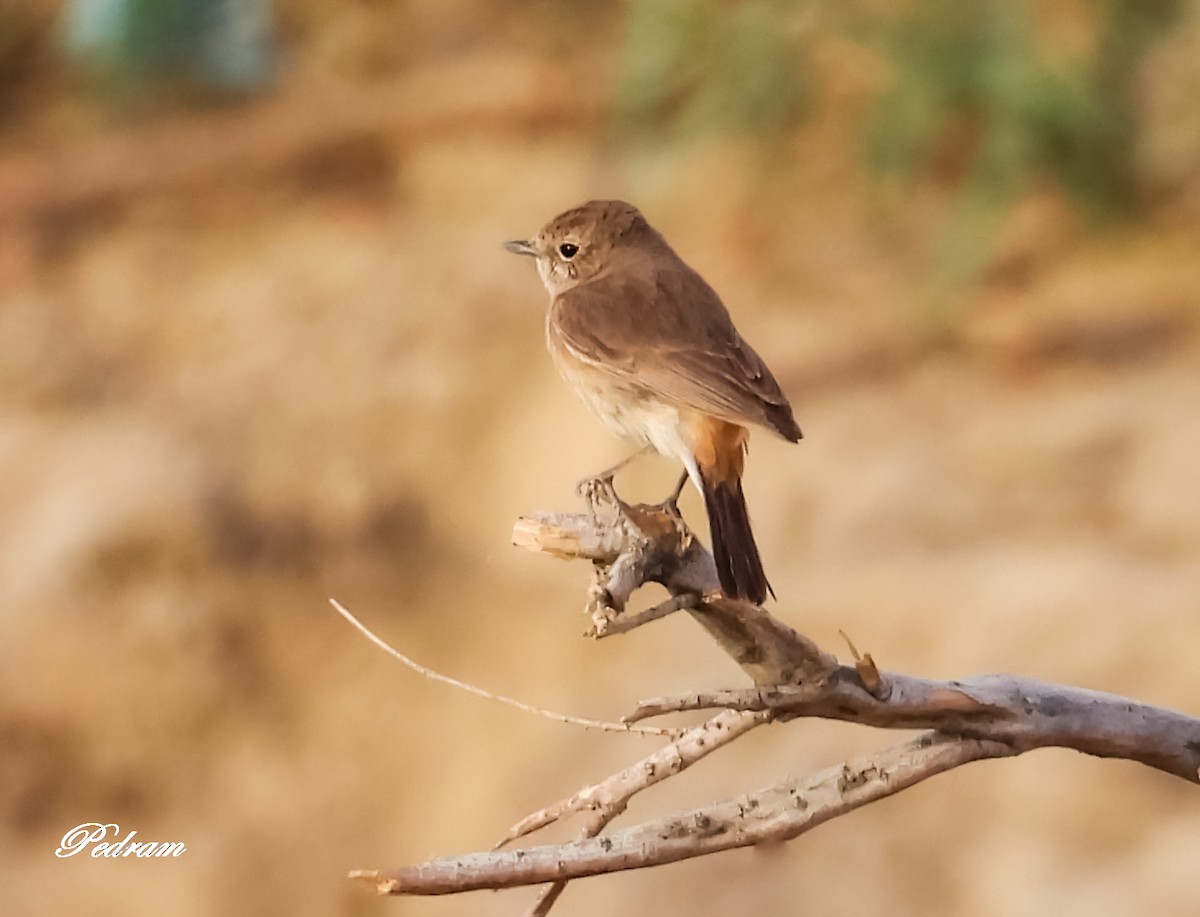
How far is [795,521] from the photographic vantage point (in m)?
4.22

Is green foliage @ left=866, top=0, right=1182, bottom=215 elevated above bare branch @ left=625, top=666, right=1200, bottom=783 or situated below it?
above

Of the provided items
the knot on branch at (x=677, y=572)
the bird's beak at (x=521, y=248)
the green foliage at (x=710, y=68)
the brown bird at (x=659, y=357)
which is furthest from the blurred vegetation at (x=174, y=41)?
the knot on branch at (x=677, y=572)

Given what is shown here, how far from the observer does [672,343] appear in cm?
190

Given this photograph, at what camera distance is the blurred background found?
395 cm

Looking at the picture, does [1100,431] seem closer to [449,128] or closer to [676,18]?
[676,18]

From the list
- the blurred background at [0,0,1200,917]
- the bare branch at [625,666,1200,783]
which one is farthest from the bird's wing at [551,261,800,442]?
the blurred background at [0,0,1200,917]

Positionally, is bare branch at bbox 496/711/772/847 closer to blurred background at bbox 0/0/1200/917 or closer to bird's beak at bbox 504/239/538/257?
bird's beak at bbox 504/239/538/257

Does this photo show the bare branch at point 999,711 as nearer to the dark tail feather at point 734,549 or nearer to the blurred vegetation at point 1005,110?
the dark tail feather at point 734,549

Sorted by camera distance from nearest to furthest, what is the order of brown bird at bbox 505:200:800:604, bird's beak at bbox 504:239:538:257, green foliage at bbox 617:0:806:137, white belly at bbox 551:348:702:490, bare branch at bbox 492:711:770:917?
1. bare branch at bbox 492:711:770:917
2. brown bird at bbox 505:200:800:604
3. white belly at bbox 551:348:702:490
4. bird's beak at bbox 504:239:538:257
5. green foliage at bbox 617:0:806:137

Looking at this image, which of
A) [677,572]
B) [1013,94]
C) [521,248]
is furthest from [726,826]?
[1013,94]

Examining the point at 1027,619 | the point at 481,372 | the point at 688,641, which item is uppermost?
the point at 481,372

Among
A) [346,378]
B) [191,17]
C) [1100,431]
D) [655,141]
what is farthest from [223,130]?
[1100,431]

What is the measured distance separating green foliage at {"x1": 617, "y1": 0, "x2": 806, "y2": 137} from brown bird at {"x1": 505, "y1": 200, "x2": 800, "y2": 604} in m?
2.15

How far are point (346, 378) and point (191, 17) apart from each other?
3.86ft
